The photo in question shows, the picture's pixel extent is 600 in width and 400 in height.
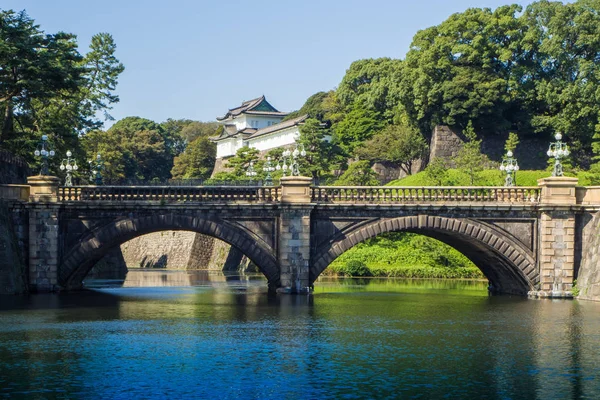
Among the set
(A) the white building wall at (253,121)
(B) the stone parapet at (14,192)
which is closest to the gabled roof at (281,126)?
(A) the white building wall at (253,121)

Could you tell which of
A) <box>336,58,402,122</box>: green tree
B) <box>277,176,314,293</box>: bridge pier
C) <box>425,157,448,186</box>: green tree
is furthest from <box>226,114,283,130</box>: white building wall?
<box>277,176,314,293</box>: bridge pier

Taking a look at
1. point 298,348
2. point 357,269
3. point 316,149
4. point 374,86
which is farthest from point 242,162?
point 298,348

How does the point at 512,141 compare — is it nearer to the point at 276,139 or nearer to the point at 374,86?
the point at 374,86

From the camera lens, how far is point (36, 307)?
1747 inches

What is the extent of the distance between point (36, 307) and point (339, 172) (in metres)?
67.0

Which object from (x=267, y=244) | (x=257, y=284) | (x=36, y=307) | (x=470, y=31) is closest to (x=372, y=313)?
(x=267, y=244)

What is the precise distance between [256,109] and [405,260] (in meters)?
73.6

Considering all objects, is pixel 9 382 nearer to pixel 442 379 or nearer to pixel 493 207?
pixel 442 379

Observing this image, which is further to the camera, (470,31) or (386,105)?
(386,105)

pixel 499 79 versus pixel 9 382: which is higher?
pixel 499 79

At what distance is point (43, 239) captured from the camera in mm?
50844

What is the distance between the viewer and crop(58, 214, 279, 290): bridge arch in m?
51.4

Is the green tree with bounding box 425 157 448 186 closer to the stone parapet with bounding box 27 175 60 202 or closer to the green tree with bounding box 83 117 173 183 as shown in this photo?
the stone parapet with bounding box 27 175 60 202

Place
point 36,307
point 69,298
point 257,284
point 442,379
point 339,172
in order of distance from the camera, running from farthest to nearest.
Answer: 1. point 339,172
2. point 257,284
3. point 69,298
4. point 36,307
5. point 442,379
